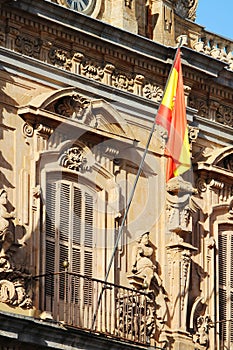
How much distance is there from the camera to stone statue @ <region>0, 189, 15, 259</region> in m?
33.4

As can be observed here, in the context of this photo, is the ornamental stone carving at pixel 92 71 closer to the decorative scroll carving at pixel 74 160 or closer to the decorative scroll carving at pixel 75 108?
the decorative scroll carving at pixel 75 108

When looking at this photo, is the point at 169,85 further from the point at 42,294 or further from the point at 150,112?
the point at 42,294

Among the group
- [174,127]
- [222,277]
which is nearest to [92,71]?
[174,127]

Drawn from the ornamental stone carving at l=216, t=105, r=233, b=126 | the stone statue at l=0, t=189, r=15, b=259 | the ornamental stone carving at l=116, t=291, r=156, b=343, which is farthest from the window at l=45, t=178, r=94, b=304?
the ornamental stone carving at l=216, t=105, r=233, b=126

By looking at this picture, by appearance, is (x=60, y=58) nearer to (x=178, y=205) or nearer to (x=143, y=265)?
(x=178, y=205)

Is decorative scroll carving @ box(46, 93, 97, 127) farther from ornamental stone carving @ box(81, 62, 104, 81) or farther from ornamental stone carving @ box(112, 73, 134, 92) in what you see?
ornamental stone carving @ box(112, 73, 134, 92)

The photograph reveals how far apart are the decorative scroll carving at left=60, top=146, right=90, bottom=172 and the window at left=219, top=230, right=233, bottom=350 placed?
3678 millimetres

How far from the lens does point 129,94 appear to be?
120 feet

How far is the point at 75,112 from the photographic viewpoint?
117 ft

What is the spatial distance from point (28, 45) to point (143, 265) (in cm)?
416

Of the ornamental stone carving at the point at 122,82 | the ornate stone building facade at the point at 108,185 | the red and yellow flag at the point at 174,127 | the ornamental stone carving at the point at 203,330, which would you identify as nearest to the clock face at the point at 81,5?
the ornate stone building facade at the point at 108,185

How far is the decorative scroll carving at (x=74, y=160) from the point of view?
1393 inches

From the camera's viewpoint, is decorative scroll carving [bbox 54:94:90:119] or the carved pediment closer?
the carved pediment

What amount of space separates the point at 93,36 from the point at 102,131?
1570 mm
